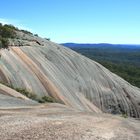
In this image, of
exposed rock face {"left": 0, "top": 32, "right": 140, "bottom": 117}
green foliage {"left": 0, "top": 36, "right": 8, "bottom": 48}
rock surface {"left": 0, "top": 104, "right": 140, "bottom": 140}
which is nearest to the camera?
rock surface {"left": 0, "top": 104, "right": 140, "bottom": 140}

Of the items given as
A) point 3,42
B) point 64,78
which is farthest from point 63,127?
point 64,78

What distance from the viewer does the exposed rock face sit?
42.4 m

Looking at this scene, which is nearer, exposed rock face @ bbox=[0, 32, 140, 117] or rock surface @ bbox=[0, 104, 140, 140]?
rock surface @ bbox=[0, 104, 140, 140]

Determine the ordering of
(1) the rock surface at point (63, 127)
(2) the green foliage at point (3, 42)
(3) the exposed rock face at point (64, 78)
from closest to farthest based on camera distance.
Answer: (1) the rock surface at point (63, 127) < (3) the exposed rock face at point (64, 78) < (2) the green foliage at point (3, 42)

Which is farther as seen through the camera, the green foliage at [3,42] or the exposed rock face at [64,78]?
the green foliage at [3,42]

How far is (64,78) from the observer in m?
50.4

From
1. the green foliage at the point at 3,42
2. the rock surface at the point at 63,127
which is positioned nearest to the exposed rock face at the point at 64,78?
the green foliage at the point at 3,42

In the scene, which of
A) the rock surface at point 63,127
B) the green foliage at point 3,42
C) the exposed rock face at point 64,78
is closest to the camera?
the rock surface at point 63,127

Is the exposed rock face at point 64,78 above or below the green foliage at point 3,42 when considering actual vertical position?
below

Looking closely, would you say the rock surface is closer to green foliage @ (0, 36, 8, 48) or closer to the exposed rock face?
the exposed rock face

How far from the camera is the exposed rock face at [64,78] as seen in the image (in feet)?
139

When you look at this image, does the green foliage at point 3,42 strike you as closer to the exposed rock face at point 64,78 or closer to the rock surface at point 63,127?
the exposed rock face at point 64,78

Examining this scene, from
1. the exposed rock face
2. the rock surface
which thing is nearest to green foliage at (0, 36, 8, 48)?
the exposed rock face

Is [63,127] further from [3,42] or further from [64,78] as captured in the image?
[64,78]
